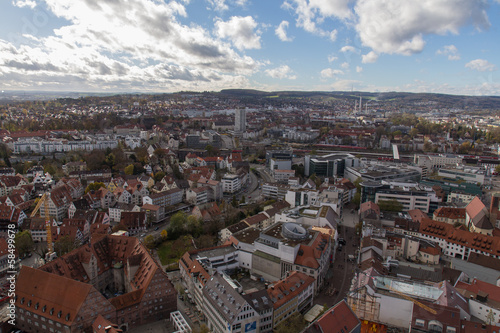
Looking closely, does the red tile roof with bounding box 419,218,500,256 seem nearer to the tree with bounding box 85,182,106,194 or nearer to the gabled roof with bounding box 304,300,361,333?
the gabled roof with bounding box 304,300,361,333

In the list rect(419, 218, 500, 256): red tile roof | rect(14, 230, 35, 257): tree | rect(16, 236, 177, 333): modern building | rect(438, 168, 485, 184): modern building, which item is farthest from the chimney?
rect(14, 230, 35, 257): tree

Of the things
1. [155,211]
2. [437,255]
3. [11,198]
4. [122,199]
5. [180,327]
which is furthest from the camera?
[122,199]

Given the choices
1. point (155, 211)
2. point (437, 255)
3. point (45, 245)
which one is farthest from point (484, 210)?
point (45, 245)

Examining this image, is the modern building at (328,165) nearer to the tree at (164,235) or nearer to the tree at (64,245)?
the tree at (164,235)

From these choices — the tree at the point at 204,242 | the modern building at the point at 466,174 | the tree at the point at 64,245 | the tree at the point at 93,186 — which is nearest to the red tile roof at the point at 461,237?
the tree at the point at 204,242

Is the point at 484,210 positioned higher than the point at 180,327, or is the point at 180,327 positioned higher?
the point at 484,210

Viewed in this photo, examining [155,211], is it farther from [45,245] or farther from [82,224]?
[45,245]
